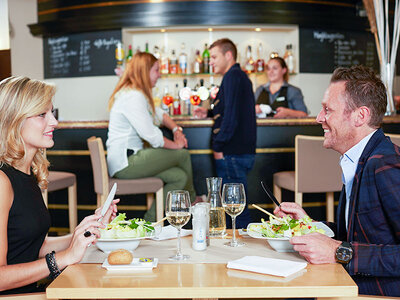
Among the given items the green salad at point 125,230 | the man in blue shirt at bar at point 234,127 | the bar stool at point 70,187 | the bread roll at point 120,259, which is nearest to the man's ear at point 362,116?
the green salad at point 125,230

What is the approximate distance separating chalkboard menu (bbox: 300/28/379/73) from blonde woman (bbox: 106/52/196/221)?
2838 millimetres

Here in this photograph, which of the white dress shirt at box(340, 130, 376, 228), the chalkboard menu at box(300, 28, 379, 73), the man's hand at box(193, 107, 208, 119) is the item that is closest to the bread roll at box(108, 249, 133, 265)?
the white dress shirt at box(340, 130, 376, 228)

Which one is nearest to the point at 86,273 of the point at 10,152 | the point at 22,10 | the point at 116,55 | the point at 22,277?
the point at 22,277

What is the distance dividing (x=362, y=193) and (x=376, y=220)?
0.31 feet

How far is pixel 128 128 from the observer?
4.05 m

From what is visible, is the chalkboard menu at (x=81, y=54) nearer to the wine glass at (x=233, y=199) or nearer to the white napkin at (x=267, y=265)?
the wine glass at (x=233, y=199)

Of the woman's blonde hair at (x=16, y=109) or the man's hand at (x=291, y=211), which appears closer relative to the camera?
the woman's blonde hair at (x=16, y=109)

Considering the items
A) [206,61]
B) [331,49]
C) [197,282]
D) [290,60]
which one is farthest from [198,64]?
[197,282]

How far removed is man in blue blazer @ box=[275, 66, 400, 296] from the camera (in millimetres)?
1577

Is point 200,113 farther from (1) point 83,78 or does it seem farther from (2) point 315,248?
(2) point 315,248

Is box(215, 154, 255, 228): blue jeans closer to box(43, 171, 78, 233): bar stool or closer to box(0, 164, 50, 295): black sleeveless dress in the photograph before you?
box(43, 171, 78, 233): bar stool

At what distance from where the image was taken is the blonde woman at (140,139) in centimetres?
394

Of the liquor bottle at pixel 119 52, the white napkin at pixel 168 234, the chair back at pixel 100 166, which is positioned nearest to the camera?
the white napkin at pixel 168 234

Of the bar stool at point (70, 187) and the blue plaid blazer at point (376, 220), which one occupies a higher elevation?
the blue plaid blazer at point (376, 220)
